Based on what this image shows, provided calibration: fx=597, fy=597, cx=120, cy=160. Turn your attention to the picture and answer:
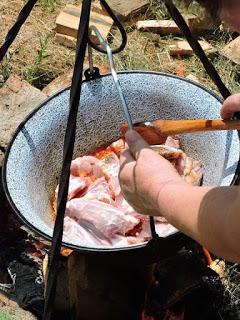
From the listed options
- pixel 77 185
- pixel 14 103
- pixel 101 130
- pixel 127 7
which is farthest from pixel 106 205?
pixel 127 7

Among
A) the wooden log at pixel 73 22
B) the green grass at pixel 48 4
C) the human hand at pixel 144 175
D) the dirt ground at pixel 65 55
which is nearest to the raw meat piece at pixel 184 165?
the human hand at pixel 144 175

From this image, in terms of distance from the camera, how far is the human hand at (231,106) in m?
1.75

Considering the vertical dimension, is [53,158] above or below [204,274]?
above

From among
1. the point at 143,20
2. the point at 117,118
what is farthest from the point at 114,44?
the point at 117,118

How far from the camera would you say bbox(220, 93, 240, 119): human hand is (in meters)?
1.75

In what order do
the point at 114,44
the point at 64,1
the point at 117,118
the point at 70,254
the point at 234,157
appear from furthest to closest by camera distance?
the point at 64,1, the point at 114,44, the point at 117,118, the point at 70,254, the point at 234,157

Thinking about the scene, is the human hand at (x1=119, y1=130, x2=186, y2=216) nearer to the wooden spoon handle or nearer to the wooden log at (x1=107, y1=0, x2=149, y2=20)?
the wooden spoon handle

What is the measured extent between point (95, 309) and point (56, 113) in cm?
71

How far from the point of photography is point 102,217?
6.43ft

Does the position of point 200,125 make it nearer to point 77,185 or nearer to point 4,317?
point 77,185

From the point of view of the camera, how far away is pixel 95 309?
2104mm

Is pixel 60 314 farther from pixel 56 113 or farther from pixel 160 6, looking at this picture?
pixel 160 6

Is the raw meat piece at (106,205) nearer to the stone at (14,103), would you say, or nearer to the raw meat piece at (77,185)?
the raw meat piece at (77,185)

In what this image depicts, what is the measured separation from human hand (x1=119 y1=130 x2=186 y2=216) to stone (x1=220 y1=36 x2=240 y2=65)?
6.23 feet
